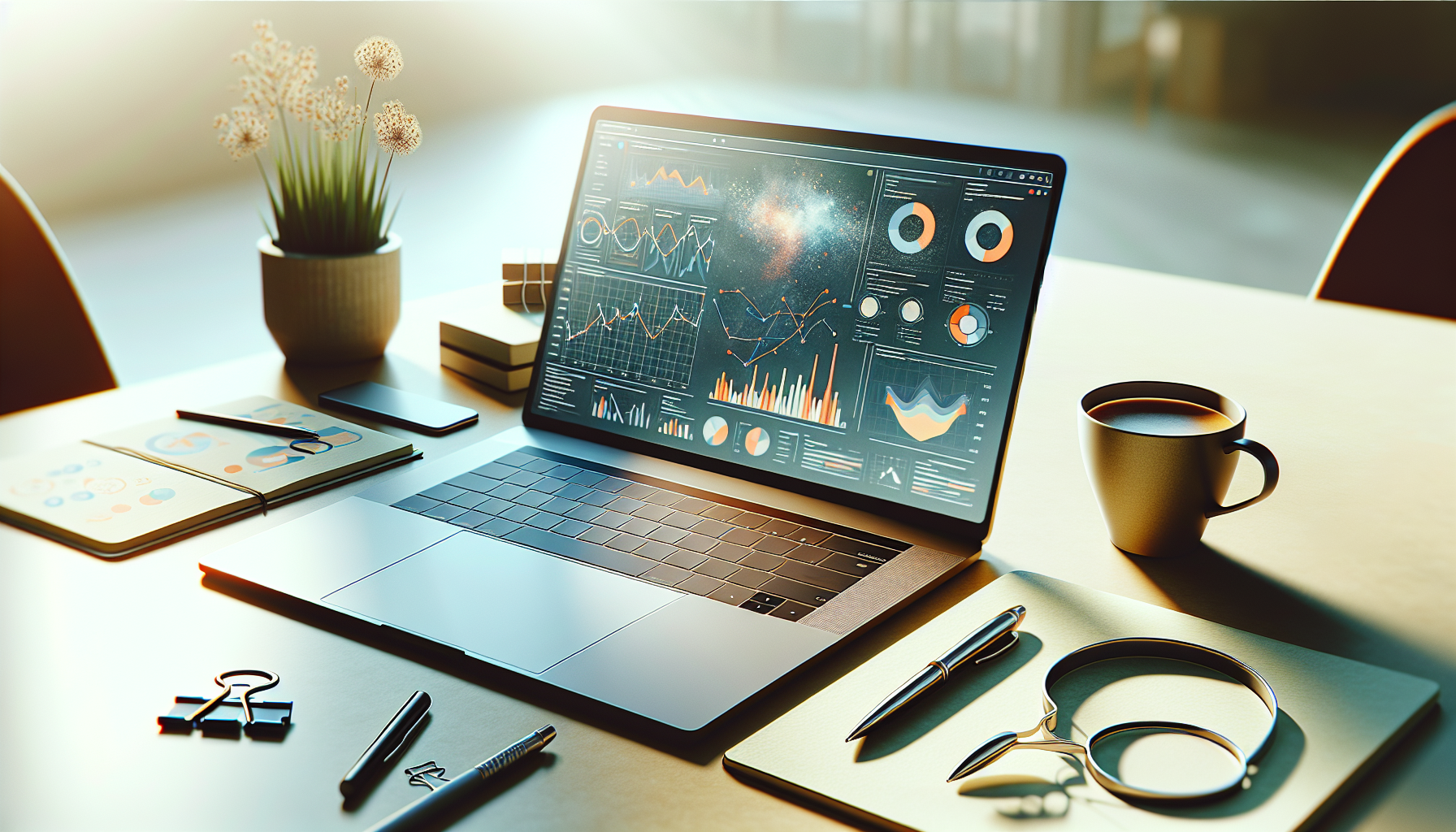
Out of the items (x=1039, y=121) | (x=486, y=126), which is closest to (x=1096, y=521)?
(x=486, y=126)

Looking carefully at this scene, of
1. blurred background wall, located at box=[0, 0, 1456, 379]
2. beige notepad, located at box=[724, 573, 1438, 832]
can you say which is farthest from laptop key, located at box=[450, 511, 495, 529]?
blurred background wall, located at box=[0, 0, 1456, 379]

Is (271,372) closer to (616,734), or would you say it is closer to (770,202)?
(770,202)

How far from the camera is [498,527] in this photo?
0.88 m

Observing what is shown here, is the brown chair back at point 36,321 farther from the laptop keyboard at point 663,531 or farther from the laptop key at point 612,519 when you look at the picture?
the laptop key at point 612,519

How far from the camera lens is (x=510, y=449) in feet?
3.39

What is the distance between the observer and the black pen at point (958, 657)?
2.04ft

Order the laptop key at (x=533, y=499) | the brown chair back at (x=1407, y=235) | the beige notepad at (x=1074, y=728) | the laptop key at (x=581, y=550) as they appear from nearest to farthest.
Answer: the beige notepad at (x=1074, y=728)
the laptop key at (x=581, y=550)
the laptop key at (x=533, y=499)
the brown chair back at (x=1407, y=235)

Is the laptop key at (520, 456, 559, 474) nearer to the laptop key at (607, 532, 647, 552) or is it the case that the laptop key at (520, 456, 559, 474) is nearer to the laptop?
the laptop

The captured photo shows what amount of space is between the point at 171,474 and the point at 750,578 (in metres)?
0.53

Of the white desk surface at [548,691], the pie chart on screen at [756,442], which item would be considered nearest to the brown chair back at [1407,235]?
the white desk surface at [548,691]

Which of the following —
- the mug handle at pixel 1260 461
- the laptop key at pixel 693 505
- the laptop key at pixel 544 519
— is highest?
the mug handle at pixel 1260 461

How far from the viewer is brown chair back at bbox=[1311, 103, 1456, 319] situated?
1627mm

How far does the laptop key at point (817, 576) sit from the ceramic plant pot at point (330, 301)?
2.22ft

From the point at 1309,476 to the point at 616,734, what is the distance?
71cm
